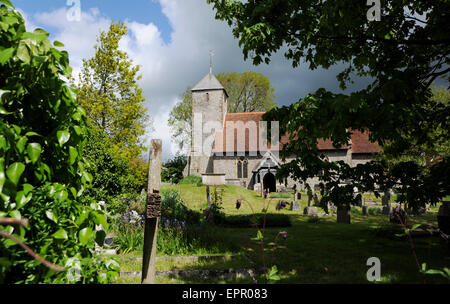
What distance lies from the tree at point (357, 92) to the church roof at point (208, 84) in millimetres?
29083

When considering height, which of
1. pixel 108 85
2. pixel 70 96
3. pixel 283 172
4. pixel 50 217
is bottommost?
pixel 50 217

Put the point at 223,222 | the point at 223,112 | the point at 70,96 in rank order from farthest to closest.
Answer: the point at 223,112, the point at 223,222, the point at 70,96

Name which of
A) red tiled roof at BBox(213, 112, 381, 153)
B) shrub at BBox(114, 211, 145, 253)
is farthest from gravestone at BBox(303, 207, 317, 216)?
red tiled roof at BBox(213, 112, 381, 153)

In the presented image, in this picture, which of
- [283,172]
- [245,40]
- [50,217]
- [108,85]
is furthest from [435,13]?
[108,85]

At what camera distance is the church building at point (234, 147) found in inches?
1297

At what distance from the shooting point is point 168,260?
6.01m

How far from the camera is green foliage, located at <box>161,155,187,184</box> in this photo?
39775mm

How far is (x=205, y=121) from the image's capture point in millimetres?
36406

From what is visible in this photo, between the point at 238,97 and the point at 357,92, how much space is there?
122ft

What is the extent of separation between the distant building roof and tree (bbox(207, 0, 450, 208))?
29083 mm

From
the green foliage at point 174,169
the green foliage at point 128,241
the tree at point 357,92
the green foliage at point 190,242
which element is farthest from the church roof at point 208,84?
the green foliage at point 128,241

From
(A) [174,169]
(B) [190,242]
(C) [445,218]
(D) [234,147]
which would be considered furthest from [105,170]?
(A) [174,169]

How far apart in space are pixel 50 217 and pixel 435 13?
7.75 m
